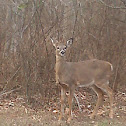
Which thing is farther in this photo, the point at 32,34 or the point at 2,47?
the point at 2,47

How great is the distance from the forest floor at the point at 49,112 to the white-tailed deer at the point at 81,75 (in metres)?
0.36

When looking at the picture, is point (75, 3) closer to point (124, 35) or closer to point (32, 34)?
point (124, 35)

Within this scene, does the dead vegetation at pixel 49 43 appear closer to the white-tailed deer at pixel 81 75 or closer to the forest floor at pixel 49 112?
the forest floor at pixel 49 112

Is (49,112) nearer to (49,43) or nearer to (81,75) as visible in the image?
(81,75)

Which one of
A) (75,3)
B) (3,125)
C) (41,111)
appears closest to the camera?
(3,125)

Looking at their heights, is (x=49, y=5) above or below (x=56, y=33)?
above

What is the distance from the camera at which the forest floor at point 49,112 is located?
846 centimetres

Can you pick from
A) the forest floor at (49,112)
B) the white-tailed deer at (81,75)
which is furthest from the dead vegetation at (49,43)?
the white-tailed deer at (81,75)

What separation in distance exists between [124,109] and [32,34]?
3258 millimetres

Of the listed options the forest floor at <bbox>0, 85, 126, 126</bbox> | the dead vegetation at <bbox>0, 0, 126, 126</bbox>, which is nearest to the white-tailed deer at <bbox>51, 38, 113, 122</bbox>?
the forest floor at <bbox>0, 85, 126, 126</bbox>

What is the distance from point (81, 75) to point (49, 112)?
128 centimetres

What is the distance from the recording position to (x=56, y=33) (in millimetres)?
10664

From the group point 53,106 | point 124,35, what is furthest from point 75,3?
point 53,106

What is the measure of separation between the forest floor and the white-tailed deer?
1.18 feet
